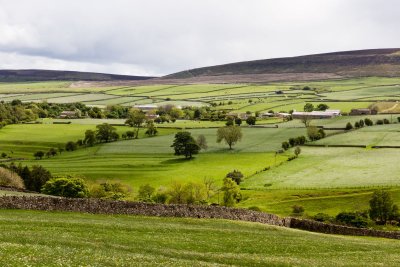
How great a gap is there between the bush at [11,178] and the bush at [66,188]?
250 inches

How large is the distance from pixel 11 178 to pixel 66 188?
15.6m

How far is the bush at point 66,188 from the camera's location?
9206 centimetres

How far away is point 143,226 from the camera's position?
142 ft

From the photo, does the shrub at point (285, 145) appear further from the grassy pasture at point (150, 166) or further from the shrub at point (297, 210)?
the shrub at point (297, 210)

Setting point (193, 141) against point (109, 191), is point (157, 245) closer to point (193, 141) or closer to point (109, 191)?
point (109, 191)

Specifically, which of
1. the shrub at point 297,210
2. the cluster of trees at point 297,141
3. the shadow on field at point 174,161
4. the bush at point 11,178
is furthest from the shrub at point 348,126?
the bush at point 11,178

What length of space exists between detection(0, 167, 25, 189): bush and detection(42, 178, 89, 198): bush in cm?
636

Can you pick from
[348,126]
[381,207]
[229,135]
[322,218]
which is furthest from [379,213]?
[348,126]

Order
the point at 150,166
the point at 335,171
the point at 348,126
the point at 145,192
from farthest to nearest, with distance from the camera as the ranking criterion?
the point at 348,126
the point at 150,166
the point at 335,171
the point at 145,192

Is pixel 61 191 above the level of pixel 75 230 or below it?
below

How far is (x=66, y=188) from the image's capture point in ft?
305

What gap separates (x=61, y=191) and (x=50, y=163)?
40400 mm

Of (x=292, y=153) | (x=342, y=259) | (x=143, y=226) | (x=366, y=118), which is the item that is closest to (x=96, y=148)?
(x=292, y=153)

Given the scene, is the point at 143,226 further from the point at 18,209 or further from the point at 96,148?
the point at 96,148
